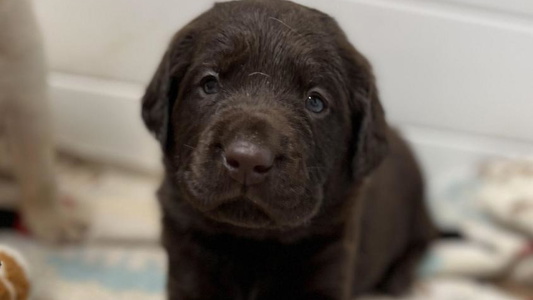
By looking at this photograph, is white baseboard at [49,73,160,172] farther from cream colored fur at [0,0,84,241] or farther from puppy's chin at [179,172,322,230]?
puppy's chin at [179,172,322,230]

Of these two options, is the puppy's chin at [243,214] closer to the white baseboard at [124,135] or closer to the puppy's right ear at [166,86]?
the puppy's right ear at [166,86]

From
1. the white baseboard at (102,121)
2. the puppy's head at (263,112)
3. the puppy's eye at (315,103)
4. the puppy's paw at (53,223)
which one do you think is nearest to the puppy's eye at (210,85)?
the puppy's head at (263,112)

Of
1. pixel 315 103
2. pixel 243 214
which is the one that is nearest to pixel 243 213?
pixel 243 214

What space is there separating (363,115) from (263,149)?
33 cm

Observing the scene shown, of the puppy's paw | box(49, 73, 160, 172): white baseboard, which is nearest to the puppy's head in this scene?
box(49, 73, 160, 172): white baseboard

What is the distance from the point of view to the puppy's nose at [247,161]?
1154 millimetres

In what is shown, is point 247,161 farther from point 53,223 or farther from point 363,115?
point 53,223

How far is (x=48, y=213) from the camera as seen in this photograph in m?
1.91

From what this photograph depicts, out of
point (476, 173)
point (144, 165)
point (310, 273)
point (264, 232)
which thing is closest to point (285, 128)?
point (264, 232)

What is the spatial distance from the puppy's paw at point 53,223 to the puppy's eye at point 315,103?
0.88m

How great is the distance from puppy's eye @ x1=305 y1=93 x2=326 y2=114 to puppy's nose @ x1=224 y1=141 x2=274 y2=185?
0.60 feet

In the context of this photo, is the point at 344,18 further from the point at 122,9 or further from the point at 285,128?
the point at 122,9

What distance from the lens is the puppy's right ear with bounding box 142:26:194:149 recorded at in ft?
4.53

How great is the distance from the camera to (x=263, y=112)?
48.9 inches
